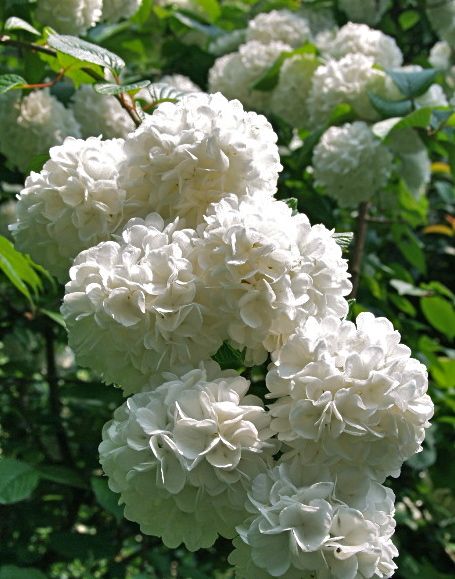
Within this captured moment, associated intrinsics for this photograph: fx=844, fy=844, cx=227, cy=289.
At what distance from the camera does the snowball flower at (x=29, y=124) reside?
2.12 m

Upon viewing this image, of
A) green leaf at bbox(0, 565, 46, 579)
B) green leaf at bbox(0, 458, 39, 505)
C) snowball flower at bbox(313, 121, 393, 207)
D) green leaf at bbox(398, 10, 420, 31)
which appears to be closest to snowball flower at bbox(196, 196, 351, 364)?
green leaf at bbox(0, 458, 39, 505)

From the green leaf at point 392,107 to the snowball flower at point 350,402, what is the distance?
130 centimetres

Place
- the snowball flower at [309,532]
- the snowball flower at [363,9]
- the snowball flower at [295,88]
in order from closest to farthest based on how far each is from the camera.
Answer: the snowball flower at [309,532], the snowball flower at [295,88], the snowball flower at [363,9]

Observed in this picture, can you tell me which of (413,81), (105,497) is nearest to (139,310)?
(105,497)

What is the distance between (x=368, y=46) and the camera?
251cm

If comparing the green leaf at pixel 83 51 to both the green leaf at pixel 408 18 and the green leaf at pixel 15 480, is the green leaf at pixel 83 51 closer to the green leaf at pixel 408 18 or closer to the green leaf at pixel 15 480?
the green leaf at pixel 15 480

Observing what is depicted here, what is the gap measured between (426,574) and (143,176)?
6.15ft

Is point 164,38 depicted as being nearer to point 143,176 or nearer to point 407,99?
point 407,99

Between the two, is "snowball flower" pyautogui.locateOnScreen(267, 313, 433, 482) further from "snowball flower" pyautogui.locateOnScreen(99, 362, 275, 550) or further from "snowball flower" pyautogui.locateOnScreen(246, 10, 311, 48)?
"snowball flower" pyautogui.locateOnScreen(246, 10, 311, 48)

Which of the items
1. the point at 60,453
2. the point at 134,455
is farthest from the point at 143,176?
the point at 60,453

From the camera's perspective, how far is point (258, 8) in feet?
10.6

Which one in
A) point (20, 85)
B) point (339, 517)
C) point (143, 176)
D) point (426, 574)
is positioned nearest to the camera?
point (339, 517)

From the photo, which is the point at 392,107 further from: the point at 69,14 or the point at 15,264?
the point at 15,264

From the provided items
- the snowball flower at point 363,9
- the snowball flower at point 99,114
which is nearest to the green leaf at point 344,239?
the snowball flower at point 99,114
